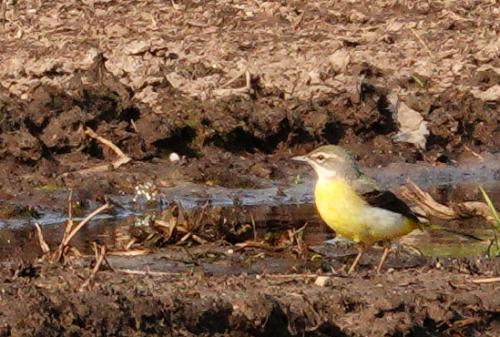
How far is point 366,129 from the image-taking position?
16.6 m

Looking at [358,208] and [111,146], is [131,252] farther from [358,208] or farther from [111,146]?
[111,146]

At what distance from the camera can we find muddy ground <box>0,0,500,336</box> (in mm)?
15086

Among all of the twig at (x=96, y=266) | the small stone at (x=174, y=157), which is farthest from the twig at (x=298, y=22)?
the twig at (x=96, y=266)

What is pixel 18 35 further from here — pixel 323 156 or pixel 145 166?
pixel 323 156

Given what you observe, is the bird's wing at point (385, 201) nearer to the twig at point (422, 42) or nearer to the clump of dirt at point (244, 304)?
the clump of dirt at point (244, 304)

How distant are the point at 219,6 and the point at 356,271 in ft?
26.8

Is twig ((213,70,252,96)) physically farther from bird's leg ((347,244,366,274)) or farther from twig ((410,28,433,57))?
bird's leg ((347,244,366,274))

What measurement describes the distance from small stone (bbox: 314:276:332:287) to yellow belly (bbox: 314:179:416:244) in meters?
1.22

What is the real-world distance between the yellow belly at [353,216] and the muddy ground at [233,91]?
0.31 metres

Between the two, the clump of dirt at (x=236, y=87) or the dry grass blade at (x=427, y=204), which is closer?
the dry grass blade at (x=427, y=204)

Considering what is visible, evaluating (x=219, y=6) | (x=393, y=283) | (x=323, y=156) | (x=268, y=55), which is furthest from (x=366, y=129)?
(x=393, y=283)

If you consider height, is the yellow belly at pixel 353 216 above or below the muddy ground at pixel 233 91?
above

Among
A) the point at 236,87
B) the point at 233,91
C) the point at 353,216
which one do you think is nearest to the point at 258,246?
the point at 353,216

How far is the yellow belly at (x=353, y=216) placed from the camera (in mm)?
11406
